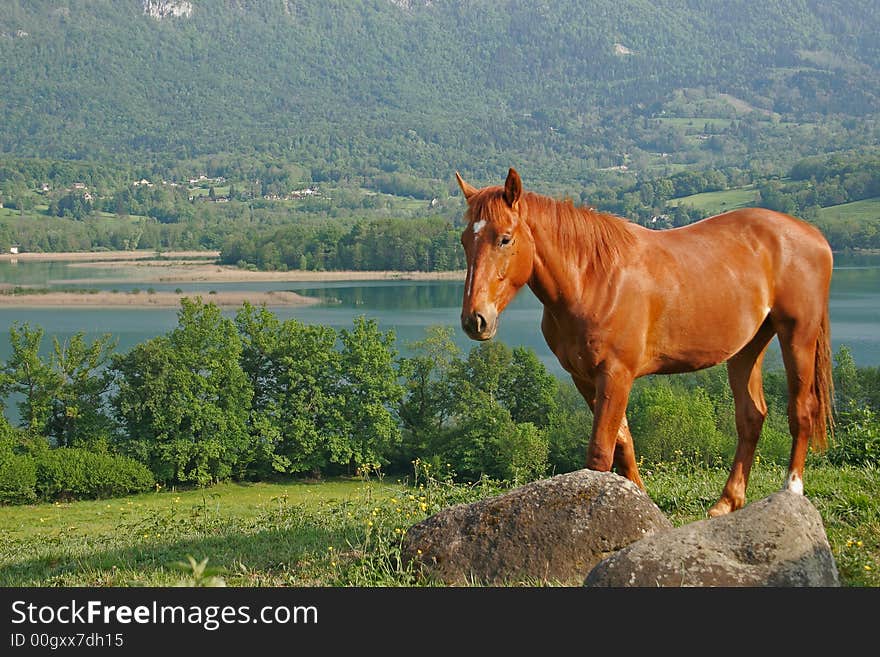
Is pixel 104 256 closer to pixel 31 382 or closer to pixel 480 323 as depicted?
pixel 31 382

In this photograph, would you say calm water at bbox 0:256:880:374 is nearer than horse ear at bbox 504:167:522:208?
No

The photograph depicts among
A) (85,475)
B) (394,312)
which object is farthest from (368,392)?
(394,312)

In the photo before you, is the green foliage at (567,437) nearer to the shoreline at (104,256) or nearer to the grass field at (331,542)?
the grass field at (331,542)

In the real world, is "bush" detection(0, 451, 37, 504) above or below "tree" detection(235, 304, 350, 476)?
below

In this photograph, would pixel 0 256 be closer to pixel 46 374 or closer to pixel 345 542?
pixel 46 374

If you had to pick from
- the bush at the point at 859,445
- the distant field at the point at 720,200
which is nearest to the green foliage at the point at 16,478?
the bush at the point at 859,445

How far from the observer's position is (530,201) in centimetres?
520

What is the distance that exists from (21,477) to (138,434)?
5802 millimetres

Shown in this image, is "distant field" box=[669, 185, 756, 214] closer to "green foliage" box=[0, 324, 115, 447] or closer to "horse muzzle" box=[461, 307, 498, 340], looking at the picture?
"green foliage" box=[0, 324, 115, 447]

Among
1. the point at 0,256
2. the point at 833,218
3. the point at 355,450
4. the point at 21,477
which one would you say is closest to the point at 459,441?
the point at 355,450

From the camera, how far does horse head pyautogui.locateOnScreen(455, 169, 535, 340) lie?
15.5 feet

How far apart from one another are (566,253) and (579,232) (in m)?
0.16

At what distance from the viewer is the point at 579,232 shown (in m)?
5.29

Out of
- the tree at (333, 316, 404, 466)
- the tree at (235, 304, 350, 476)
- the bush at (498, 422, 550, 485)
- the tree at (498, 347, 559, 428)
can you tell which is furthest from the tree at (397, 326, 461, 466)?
the bush at (498, 422, 550, 485)
